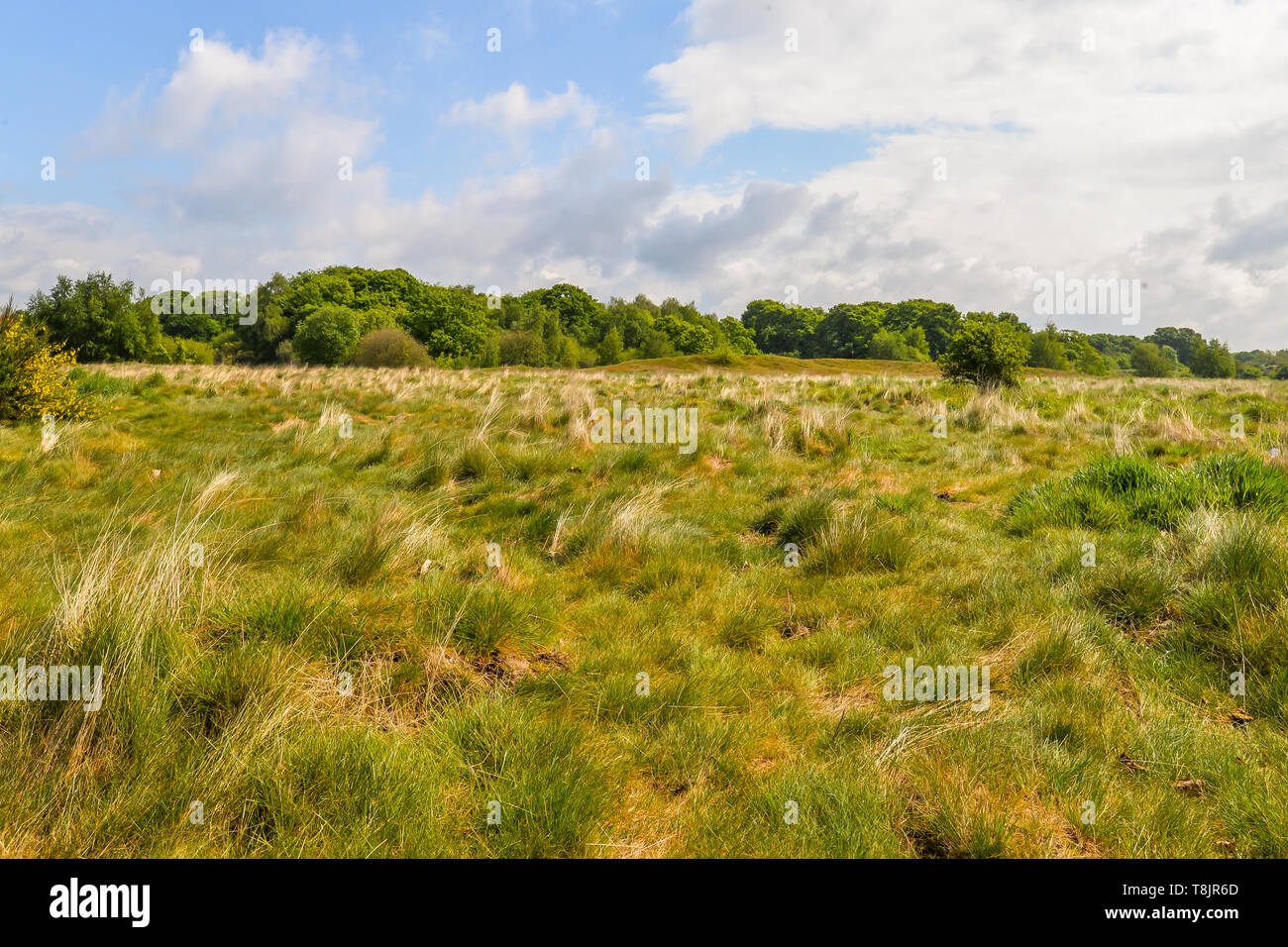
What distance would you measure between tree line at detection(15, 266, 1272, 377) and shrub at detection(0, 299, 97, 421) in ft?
17.5

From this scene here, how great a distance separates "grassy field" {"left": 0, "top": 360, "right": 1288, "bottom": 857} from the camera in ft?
6.23

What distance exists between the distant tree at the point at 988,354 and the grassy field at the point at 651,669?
36.7 feet

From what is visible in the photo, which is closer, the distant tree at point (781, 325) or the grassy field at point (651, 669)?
the grassy field at point (651, 669)

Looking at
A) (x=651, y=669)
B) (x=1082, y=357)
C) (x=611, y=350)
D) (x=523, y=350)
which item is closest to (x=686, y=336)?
(x=611, y=350)

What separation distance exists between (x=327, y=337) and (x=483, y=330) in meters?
22.1

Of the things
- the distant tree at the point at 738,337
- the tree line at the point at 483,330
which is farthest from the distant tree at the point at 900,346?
the distant tree at the point at 738,337

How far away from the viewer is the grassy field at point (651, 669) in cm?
190

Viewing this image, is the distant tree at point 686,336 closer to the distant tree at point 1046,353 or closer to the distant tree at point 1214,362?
the distant tree at point 1046,353

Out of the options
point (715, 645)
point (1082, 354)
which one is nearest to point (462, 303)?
point (715, 645)

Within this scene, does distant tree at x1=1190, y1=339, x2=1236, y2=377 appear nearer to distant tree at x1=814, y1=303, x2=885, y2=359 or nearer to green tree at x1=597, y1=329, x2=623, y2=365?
distant tree at x1=814, y1=303, x2=885, y2=359

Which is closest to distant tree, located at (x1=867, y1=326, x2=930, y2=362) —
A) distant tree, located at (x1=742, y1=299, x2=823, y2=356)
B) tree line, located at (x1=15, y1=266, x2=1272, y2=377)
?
tree line, located at (x1=15, y1=266, x2=1272, y2=377)
